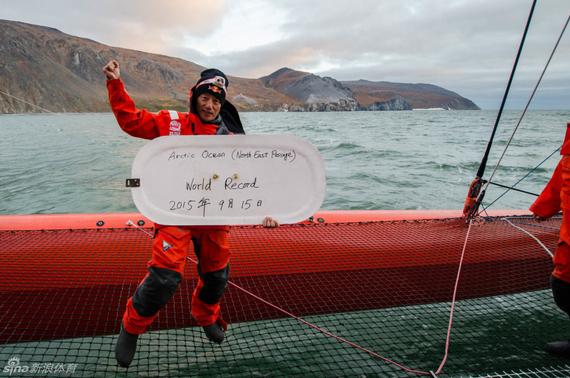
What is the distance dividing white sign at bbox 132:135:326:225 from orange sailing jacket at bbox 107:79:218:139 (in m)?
0.10

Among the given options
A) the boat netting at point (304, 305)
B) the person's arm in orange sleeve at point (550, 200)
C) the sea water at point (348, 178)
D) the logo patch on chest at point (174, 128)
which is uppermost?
the logo patch on chest at point (174, 128)

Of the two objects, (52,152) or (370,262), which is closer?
(370,262)

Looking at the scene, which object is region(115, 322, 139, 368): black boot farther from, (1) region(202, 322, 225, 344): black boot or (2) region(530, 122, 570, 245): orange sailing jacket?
(2) region(530, 122, 570, 245): orange sailing jacket

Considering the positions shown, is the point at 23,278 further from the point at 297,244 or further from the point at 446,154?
the point at 446,154

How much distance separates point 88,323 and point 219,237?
3.82ft

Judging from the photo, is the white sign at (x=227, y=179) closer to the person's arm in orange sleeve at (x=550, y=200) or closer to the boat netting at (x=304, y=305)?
the boat netting at (x=304, y=305)

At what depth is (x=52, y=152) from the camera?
14945mm

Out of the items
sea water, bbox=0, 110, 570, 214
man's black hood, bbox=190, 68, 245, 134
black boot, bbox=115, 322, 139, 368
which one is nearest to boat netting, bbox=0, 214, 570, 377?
black boot, bbox=115, 322, 139, 368

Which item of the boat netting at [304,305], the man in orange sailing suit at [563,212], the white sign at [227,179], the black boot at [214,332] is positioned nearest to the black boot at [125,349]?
the boat netting at [304,305]

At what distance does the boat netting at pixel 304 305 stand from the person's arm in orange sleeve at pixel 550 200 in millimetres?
883

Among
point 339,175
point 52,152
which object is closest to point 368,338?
point 339,175

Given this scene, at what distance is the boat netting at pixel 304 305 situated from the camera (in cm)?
243

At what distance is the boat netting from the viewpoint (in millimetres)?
2434

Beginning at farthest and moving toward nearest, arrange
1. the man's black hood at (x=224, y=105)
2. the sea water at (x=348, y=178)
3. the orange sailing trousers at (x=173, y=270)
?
the sea water at (x=348, y=178), the man's black hood at (x=224, y=105), the orange sailing trousers at (x=173, y=270)
